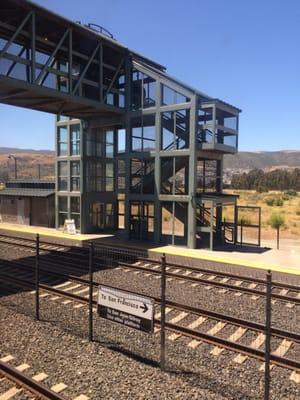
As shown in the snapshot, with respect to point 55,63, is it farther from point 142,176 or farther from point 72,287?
point 72,287

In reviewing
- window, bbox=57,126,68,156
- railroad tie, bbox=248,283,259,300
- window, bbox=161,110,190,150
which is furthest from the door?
railroad tie, bbox=248,283,259,300

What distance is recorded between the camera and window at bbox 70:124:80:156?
27219 millimetres

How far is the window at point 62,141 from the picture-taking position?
92.3ft

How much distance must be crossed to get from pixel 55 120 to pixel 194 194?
13765 millimetres

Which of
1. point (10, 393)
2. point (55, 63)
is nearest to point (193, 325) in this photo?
point (10, 393)

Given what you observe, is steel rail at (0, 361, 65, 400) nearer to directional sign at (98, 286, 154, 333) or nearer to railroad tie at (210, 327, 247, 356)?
directional sign at (98, 286, 154, 333)

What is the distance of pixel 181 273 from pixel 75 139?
1530 cm

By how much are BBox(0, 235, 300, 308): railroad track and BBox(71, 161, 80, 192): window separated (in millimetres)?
6244

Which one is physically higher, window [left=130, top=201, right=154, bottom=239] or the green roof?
the green roof

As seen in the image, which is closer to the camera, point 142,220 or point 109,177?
point 142,220

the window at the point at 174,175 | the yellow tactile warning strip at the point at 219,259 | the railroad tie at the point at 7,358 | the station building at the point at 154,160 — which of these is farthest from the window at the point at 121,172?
the railroad tie at the point at 7,358

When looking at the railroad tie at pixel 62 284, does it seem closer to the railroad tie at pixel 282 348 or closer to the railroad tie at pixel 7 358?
the railroad tie at pixel 7 358

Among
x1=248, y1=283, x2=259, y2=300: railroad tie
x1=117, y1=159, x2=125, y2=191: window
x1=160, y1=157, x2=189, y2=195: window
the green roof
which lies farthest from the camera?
the green roof

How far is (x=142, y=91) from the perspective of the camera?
2362 centimetres
